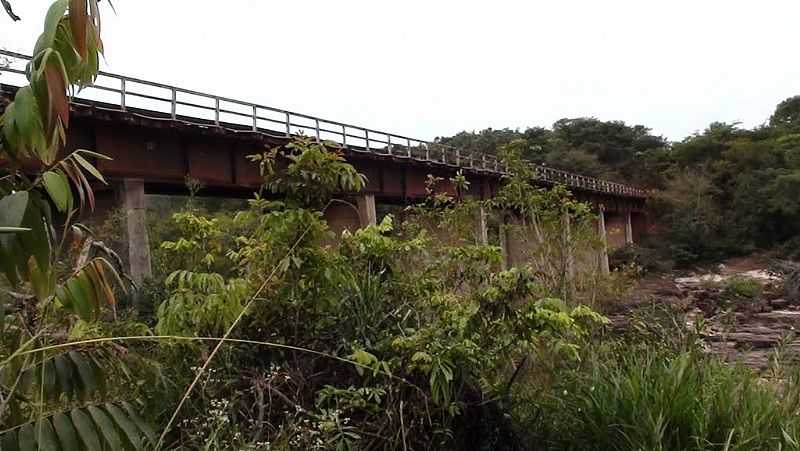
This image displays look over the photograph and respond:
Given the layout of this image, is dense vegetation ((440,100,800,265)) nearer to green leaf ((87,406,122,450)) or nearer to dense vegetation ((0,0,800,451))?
dense vegetation ((0,0,800,451))

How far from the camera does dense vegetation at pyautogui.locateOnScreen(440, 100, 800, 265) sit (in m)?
49.8

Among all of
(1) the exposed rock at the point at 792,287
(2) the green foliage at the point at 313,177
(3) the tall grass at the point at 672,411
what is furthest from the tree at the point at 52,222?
(1) the exposed rock at the point at 792,287

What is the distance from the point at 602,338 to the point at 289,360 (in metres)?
3.18

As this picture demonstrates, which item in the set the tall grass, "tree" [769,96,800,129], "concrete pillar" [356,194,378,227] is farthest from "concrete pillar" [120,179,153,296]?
"tree" [769,96,800,129]

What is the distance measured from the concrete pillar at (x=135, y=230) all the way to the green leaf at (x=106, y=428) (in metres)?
13.4

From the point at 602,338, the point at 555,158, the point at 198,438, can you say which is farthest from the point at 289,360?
the point at 555,158

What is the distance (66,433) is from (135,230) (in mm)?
14733

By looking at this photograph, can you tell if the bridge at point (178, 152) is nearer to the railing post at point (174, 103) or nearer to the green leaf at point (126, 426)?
the railing post at point (174, 103)

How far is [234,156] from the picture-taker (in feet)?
57.2

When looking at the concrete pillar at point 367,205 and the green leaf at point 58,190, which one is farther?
the concrete pillar at point 367,205

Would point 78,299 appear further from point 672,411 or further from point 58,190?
point 672,411

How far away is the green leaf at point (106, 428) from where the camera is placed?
4.88 feet

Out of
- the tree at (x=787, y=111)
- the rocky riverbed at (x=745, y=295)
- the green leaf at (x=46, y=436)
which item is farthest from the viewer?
the tree at (x=787, y=111)

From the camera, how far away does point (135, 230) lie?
49.6ft
